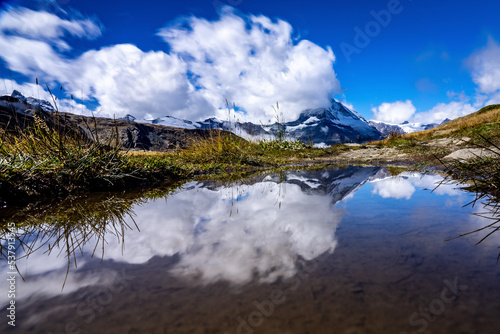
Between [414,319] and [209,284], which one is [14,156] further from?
[414,319]

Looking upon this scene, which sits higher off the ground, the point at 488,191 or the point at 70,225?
the point at 70,225

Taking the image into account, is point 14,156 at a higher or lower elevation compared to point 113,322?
higher

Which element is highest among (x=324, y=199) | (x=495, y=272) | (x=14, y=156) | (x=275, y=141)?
(x=275, y=141)

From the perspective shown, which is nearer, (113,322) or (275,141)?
(113,322)

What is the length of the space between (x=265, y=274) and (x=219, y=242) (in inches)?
22.9

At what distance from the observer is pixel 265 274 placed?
1254mm

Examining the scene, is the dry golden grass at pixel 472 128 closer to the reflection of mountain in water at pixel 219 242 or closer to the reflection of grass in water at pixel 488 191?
the reflection of grass in water at pixel 488 191

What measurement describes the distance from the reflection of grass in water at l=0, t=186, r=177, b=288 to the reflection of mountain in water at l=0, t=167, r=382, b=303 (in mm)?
31

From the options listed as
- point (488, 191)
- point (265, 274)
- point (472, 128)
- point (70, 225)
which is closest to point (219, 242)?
point (265, 274)

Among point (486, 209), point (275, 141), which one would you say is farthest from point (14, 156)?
point (275, 141)

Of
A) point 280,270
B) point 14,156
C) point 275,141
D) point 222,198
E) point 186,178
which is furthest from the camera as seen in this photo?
point 275,141

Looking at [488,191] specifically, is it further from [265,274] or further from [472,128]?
[472,128]

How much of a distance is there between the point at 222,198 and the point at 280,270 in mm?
2237

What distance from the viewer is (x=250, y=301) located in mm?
1032
